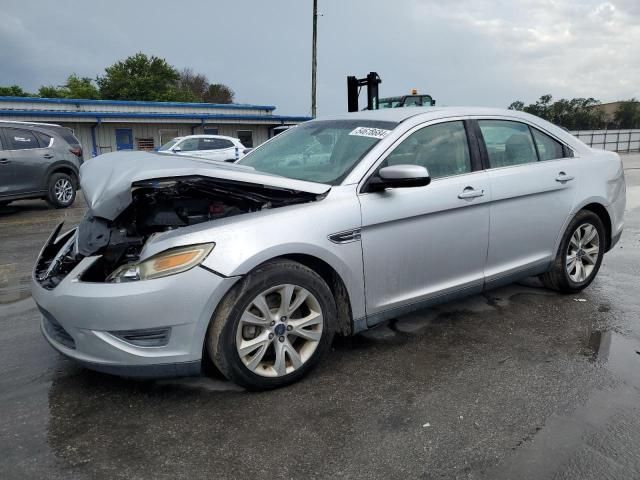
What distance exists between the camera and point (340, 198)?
3.15 metres

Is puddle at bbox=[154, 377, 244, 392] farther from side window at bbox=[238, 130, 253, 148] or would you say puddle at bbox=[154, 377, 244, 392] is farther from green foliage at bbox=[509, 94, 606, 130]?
green foliage at bbox=[509, 94, 606, 130]

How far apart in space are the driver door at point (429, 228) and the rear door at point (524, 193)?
13 cm

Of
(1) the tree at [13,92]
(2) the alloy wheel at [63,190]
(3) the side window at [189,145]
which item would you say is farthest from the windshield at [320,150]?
(1) the tree at [13,92]

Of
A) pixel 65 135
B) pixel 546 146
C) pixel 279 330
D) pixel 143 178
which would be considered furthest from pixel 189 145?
pixel 279 330

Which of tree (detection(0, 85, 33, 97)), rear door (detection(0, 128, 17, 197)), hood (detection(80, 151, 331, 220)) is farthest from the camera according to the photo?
tree (detection(0, 85, 33, 97))

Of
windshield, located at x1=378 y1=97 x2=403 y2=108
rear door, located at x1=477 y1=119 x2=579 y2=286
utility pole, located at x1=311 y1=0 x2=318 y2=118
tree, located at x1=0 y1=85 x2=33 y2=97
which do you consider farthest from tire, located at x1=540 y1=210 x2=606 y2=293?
tree, located at x1=0 y1=85 x2=33 y2=97

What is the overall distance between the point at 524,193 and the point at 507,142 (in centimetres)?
44

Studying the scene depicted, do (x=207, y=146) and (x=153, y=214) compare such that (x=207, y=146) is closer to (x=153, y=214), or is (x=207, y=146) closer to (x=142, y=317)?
(x=153, y=214)

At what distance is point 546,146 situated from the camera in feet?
14.3

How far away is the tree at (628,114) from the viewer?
157ft

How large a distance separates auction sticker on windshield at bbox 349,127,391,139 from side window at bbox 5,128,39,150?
869cm

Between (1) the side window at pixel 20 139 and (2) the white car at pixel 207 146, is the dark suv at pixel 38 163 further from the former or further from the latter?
(2) the white car at pixel 207 146

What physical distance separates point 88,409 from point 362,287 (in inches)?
66.0

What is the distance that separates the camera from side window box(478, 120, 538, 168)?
13.0 feet
